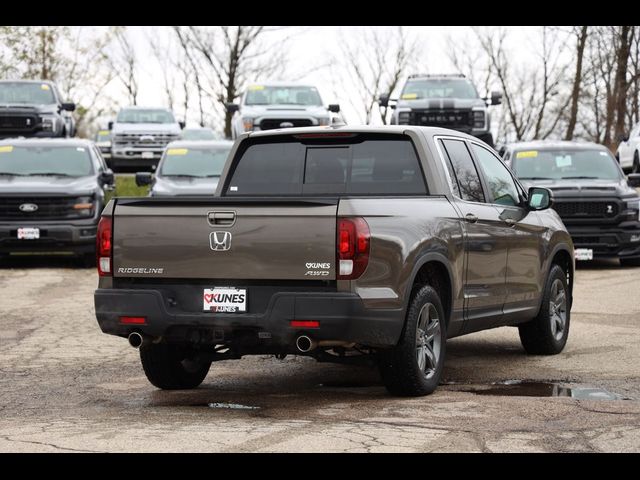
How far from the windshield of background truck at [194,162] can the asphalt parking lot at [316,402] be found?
8.77m

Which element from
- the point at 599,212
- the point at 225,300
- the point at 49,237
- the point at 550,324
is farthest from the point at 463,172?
the point at 49,237

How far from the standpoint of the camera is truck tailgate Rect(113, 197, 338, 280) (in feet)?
25.7

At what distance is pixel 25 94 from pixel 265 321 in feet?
74.1

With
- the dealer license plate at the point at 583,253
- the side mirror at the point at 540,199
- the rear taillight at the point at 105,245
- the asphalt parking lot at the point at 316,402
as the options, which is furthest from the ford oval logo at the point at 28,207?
the rear taillight at the point at 105,245

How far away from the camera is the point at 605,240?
1938cm

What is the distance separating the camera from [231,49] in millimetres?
60812

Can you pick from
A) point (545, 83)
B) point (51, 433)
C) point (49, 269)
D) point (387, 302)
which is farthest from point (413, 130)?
point (545, 83)

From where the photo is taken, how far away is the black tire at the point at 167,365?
888 centimetres

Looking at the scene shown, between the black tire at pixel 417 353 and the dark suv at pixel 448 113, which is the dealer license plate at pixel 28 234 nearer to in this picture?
the dark suv at pixel 448 113

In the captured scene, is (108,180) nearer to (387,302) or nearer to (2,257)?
(2,257)

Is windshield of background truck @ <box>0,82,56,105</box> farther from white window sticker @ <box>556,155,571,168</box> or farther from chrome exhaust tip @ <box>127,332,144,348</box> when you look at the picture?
chrome exhaust tip @ <box>127,332,144,348</box>

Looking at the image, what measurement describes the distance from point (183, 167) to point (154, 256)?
13.6m

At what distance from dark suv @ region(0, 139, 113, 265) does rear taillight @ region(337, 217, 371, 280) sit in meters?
12.3

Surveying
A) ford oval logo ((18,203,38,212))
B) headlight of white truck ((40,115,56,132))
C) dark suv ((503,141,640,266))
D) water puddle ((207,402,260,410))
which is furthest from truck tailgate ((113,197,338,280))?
headlight of white truck ((40,115,56,132))
